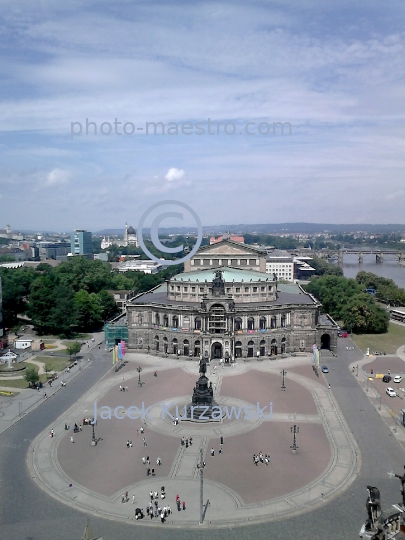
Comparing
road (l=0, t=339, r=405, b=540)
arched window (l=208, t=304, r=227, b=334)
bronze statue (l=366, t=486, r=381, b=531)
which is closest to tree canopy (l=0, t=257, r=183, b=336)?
arched window (l=208, t=304, r=227, b=334)

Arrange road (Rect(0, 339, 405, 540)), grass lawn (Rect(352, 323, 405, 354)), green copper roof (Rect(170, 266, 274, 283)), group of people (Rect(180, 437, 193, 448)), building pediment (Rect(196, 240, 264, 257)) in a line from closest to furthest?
road (Rect(0, 339, 405, 540)) < group of people (Rect(180, 437, 193, 448)) < grass lawn (Rect(352, 323, 405, 354)) < green copper roof (Rect(170, 266, 274, 283)) < building pediment (Rect(196, 240, 264, 257))

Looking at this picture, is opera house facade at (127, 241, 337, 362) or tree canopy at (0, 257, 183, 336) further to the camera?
tree canopy at (0, 257, 183, 336)

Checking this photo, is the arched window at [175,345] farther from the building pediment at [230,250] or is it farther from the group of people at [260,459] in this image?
the group of people at [260,459]

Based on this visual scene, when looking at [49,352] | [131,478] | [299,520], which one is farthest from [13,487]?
[49,352]

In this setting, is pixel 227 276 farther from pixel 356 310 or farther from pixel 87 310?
pixel 87 310

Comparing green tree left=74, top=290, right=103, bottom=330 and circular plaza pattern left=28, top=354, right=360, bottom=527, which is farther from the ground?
green tree left=74, top=290, right=103, bottom=330

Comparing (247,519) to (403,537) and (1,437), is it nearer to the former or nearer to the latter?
(403,537)

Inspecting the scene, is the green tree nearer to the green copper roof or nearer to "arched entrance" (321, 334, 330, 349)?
the green copper roof

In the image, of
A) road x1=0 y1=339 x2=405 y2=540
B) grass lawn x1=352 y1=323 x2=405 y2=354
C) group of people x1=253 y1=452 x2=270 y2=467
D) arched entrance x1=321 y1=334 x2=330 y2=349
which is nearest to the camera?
road x1=0 y1=339 x2=405 y2=540

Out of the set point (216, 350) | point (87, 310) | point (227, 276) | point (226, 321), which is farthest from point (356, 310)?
point (87, 310)
